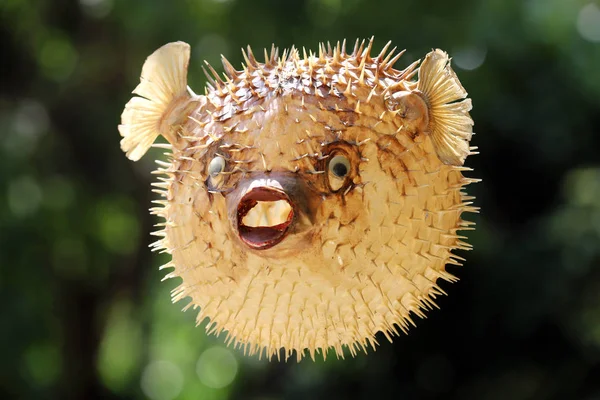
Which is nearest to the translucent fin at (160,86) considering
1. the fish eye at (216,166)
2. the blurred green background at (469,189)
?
the fish eye at (216,166)

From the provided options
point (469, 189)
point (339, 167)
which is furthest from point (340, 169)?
point (469, 189)

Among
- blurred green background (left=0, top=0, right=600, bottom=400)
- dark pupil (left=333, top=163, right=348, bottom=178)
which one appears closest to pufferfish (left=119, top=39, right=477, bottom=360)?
dark pupil (left=333, top=163, right=348, bottom=178)

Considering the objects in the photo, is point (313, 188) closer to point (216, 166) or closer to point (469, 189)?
point (216, 166)

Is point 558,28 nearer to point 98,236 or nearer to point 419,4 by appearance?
point 419,4

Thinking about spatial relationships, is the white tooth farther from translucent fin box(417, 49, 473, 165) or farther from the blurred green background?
the blurred green background

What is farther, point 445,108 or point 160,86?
point 160,86

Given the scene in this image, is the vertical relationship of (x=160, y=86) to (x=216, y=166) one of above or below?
above
